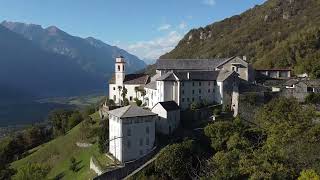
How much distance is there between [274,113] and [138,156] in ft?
63.6

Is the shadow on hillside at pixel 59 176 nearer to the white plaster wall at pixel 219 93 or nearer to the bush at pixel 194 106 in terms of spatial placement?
the bush at pixel 194 106

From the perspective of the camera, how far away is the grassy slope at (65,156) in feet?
219

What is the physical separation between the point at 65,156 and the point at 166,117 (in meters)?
23.3

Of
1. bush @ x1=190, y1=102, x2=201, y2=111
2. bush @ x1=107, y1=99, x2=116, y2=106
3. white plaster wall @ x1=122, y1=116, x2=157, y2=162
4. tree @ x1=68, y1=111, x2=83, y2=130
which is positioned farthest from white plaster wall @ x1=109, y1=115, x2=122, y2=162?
tree @ x1=68, y1=111, x2=83, y2=130

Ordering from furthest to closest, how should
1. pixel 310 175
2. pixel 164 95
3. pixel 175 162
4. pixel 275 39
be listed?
pixel 275 39 → pixel 164 95 → pixel 175 162 → pixel 310 175

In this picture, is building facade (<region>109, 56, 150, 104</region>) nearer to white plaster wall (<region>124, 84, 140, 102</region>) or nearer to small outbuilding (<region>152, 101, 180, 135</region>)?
white plaster wall (<region>124, 84, 140, 102</region>)

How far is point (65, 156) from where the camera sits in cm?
7838

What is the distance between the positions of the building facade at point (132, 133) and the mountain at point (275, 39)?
2520 inches

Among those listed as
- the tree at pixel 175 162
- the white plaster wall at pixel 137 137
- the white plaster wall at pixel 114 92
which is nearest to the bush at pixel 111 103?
the white plaster wall at pixel 114 92

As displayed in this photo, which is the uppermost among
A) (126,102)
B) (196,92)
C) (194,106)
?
(196,92)

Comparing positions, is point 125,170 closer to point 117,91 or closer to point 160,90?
point 160,90

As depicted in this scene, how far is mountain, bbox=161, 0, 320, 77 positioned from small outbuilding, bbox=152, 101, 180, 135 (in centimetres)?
5745

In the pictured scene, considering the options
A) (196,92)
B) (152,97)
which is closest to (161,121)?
(196,92)

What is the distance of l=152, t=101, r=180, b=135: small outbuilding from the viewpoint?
6531cm
